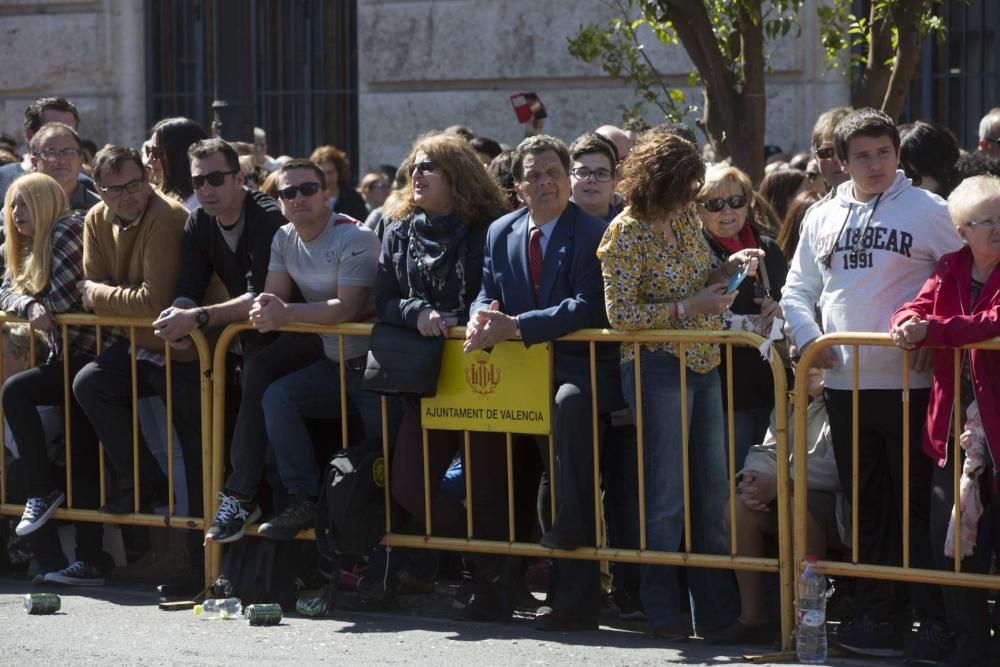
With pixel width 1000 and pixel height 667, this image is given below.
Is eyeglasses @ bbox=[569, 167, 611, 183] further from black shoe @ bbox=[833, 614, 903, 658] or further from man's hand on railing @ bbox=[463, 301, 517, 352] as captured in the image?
black shoe @ bbox=[833, 614, 903, 658]

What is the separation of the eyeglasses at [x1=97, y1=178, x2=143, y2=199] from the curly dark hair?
2.31 metres

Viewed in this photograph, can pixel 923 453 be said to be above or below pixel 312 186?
below

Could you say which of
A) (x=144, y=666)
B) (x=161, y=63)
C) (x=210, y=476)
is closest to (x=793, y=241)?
(x=210, y=476)

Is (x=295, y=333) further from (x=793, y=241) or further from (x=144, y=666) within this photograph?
(x=793, y=241)

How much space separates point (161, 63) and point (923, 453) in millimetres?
10748

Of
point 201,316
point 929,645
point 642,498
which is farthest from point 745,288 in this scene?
point 201,316

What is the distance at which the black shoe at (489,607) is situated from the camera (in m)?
6.93

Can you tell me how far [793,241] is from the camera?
24.5ft

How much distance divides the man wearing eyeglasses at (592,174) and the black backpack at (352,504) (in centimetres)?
132

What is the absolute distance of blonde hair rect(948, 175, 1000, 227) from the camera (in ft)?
19.6

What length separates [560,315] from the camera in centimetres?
650

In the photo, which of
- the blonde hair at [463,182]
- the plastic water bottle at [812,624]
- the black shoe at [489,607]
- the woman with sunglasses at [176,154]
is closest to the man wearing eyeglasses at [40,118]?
the woman with sunglasses at [176,154]

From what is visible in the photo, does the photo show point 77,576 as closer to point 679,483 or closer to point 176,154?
point 176,154

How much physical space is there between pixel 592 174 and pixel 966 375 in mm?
1784
